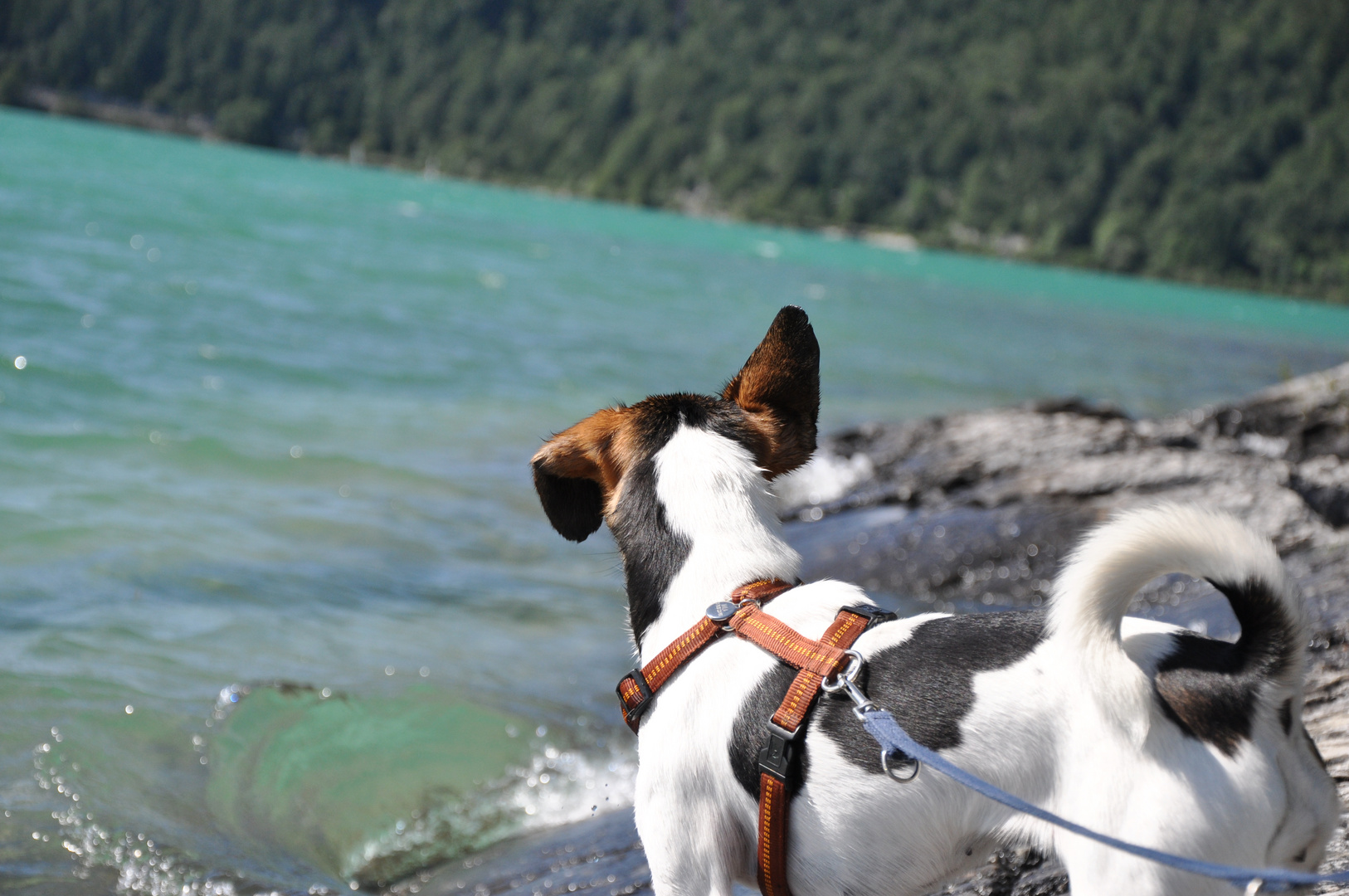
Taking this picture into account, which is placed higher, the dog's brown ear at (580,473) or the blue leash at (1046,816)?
the dog's brown ear at (580,473)

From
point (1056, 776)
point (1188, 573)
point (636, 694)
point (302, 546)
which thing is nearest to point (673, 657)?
point (636, 694)

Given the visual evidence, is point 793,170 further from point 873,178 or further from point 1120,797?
point 1120,797

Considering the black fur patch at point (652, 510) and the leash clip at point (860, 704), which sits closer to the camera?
the leash clip at point (860, 704)

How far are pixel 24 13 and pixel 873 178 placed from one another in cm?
11623

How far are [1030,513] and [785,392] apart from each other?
5.73m

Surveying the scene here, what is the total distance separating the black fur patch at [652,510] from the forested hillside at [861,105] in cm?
13722

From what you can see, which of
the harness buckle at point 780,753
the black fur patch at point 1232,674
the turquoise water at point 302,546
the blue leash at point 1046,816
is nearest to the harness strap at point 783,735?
the harness buckle at point 780,753

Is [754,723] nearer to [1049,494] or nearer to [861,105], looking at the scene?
[1049,494]

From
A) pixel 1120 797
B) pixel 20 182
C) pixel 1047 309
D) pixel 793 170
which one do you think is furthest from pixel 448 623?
pixel 793 170

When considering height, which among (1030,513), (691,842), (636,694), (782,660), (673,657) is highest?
(782,660)

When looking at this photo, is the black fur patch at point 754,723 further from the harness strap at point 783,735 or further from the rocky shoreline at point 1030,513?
the rocky shoreline at point 1030,513

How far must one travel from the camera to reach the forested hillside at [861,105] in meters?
137

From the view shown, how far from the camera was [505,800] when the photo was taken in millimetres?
5516

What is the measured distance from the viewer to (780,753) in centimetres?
252
